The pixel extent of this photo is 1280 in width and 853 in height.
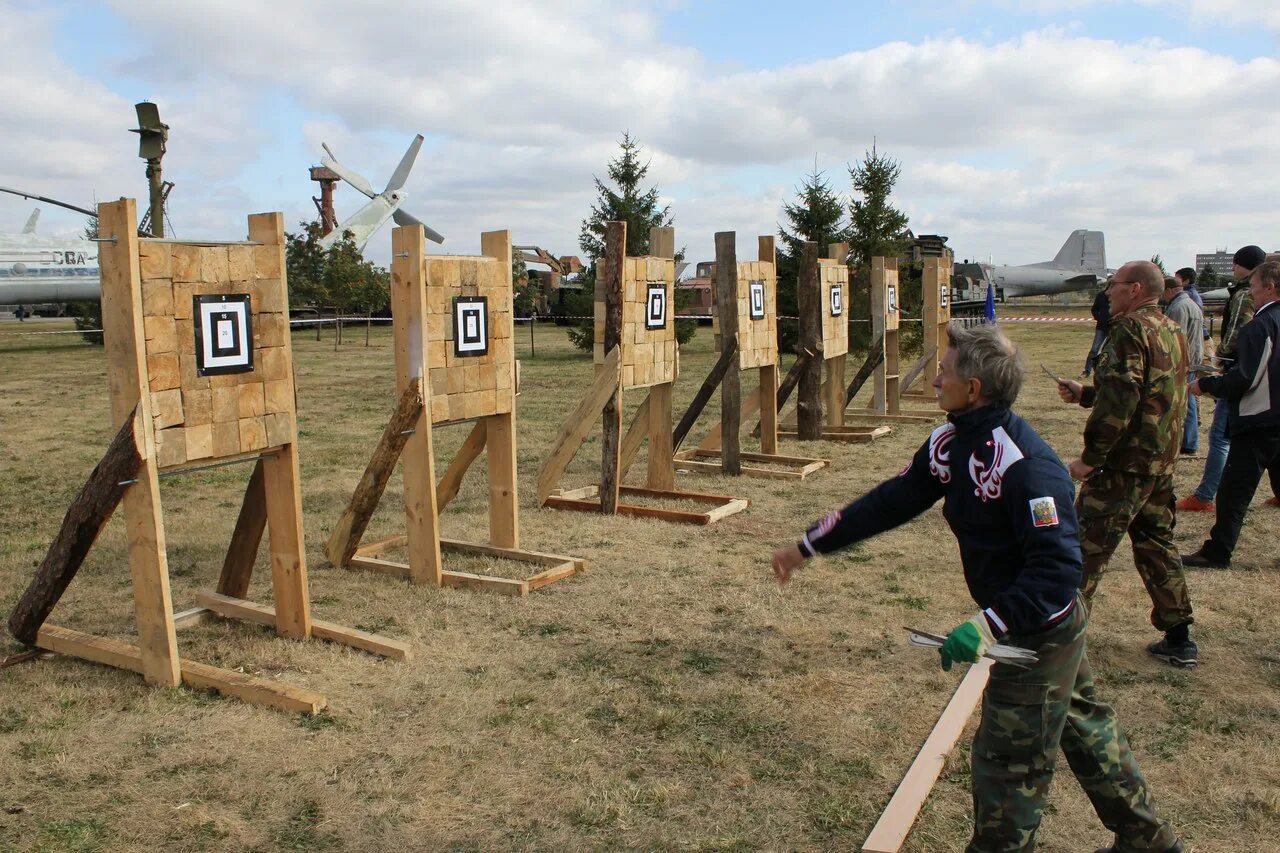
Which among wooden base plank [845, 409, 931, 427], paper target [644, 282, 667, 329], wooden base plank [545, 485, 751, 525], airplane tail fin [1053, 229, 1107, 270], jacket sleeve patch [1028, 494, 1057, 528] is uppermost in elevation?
airplane tail fin [1053, 229, 1107, 270]

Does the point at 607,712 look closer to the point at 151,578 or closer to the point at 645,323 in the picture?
the point at 151,578

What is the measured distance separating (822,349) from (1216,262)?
2468 inches

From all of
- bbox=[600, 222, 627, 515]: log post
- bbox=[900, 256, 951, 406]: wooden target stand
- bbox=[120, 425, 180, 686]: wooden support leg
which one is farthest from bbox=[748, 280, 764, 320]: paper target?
bbox=[120, 425, 180, 686]: wooden support leg

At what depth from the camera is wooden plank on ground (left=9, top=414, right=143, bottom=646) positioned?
457cm

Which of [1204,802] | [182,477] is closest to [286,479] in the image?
[1204,802]

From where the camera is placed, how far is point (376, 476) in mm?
6398

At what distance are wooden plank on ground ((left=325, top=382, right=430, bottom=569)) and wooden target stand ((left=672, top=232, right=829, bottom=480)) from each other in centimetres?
367

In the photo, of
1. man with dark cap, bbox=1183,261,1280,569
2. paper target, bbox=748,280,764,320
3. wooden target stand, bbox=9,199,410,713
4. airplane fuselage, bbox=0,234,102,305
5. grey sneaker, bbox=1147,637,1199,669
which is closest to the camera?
wooden target stand, bbox=9,199,410,713

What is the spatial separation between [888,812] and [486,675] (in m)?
2.17

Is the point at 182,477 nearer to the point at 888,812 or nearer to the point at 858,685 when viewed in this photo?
the point at 858,685

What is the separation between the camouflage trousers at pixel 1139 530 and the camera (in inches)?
177

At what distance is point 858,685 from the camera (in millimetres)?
4910

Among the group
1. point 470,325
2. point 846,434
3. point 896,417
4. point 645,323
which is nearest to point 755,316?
point 645,323

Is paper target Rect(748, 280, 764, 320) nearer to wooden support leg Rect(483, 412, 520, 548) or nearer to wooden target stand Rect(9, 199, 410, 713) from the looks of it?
wooden support leg Rect(483, 412, 520, 548)
